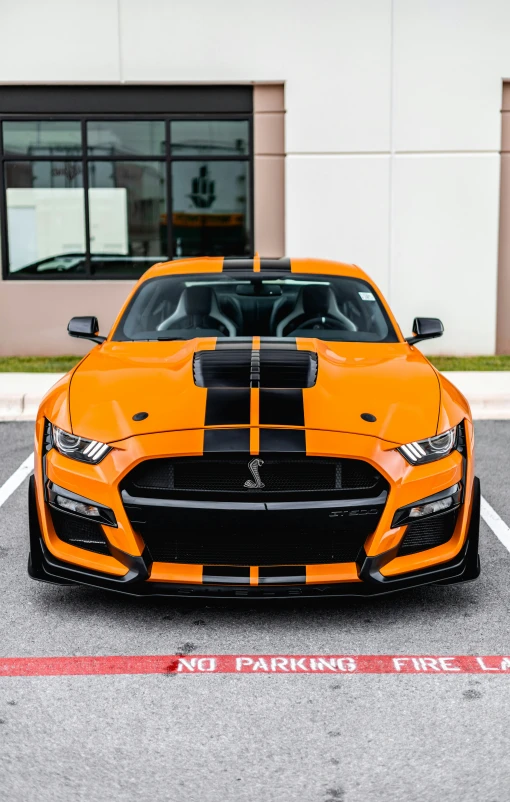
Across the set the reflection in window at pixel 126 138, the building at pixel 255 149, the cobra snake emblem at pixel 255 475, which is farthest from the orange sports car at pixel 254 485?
the reflection in window at pixel 126 138

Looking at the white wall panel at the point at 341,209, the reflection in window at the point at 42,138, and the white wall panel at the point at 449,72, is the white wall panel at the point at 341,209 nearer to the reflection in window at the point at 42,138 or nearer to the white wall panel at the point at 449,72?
the white wall panel at the point at 449,72

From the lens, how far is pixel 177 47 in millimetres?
13875

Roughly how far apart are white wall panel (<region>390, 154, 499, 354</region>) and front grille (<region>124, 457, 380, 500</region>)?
33.2 ft

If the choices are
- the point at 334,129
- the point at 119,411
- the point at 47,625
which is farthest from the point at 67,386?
the point at 334,129

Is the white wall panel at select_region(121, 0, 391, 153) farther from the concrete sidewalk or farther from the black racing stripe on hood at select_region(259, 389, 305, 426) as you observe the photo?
the black racing stripe on hood at select_region(259, 389, 305, 426)

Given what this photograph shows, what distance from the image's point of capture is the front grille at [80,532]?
430 cm

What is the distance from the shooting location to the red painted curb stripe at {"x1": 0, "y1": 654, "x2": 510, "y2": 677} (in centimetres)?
392

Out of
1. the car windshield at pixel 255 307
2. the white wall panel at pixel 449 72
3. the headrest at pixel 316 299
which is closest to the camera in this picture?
the car windshield at pixel 255 307

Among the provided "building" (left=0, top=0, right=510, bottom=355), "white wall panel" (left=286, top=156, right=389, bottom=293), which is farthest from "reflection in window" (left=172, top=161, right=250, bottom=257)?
"white wall panel" (left=286, top=156, right=389, bottom=293)

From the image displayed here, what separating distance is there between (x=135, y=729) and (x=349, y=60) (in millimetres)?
11861

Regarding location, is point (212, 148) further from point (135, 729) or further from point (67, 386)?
point (135, 729)

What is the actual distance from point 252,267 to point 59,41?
8.91 meters

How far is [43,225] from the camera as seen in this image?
48.4ft

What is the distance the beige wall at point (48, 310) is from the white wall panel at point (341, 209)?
248 cm
